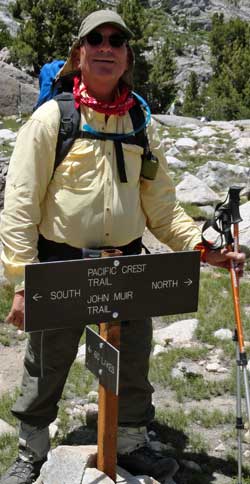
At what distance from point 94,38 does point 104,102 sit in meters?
0.34

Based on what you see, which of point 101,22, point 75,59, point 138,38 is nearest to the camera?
point 101,22

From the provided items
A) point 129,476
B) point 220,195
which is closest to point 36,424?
point 129,476

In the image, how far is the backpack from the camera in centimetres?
350

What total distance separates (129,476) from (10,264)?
1.37 meters

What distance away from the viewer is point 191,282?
136 inches

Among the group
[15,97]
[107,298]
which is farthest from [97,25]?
[15,97]

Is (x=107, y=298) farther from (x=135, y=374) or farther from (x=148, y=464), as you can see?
(x=148, y=464)

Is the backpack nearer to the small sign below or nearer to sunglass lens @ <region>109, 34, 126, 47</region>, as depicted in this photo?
sunglass lens @ <region>109, 34, 126, 47</region>

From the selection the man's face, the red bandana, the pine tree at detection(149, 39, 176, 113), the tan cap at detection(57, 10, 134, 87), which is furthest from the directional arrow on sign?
the pine tree at detection(149, 39, 176, 113)

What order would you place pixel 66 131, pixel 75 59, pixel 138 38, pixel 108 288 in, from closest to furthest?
pixel 108 288 → pixel 66 131 → pixel 75 59 → pixel 138 38

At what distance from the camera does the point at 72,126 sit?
350cm

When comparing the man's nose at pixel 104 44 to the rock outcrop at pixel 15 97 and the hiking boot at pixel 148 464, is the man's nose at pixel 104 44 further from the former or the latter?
the rock outcrop at pixel 15 97

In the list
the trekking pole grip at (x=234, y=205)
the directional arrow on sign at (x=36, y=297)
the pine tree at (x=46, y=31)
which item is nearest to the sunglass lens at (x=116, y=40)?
the trekking pole grip at (x=234, y=205)

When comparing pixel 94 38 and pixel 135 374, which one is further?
pixel 135 374
